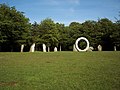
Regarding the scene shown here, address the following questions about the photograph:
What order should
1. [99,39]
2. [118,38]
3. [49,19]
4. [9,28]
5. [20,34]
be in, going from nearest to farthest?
[9,28] < [20,34] < [118,38] < [99,39] < [49,19]

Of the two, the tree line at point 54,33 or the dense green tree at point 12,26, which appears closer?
the dense green tree at point 12,26

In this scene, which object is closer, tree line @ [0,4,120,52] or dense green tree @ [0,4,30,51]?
dense green tree @ [0,4,30,51]

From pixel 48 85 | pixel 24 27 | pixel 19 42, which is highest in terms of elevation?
pixel 24 27

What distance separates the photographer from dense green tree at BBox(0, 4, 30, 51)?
190 feet

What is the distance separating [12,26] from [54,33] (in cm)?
2407

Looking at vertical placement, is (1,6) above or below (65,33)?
above

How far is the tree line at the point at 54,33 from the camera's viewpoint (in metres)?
62.5

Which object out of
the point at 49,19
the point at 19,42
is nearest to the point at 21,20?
the point at 19,42

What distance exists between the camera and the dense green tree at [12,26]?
5788cm

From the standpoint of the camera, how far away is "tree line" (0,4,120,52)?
2461 inches

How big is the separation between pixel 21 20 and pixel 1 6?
7307 millimetres

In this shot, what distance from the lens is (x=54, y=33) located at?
262ft

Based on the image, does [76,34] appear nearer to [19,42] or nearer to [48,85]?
[19,42]

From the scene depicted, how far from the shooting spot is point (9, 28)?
5866 cm
